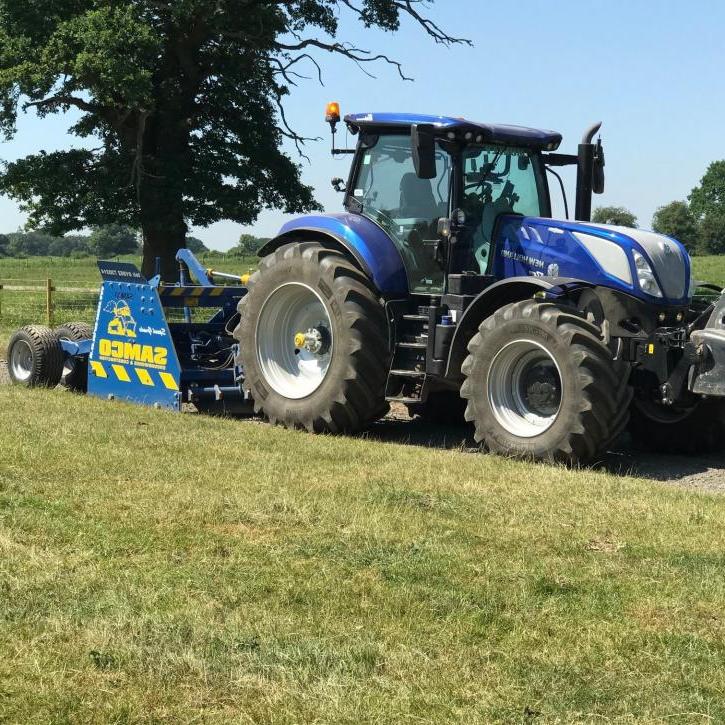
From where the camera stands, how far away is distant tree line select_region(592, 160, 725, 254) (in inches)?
3585

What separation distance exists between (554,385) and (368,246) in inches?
81.6

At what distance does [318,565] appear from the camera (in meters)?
5.50

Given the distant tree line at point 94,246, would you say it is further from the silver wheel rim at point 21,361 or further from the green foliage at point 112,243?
the silver wheel rim at point 21,361

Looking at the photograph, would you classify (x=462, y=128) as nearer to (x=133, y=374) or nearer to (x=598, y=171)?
(x=598, y=171)

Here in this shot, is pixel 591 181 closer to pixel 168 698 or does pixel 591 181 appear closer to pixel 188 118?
pixel 168 698

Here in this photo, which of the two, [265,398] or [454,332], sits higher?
[454,332]

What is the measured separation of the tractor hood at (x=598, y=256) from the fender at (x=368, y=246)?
2.72ft

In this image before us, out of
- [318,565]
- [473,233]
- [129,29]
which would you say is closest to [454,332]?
[473,233]

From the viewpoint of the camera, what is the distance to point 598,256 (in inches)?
343

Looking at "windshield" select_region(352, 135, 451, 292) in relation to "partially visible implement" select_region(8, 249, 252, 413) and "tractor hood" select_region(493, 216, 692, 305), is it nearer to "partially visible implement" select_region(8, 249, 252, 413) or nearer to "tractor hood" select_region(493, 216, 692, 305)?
"tractor hood" select_region(493, 216, 692, 305)

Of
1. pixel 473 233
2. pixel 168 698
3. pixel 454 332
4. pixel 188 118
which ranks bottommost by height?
→ pixel 168 698

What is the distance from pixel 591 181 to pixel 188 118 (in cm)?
1636

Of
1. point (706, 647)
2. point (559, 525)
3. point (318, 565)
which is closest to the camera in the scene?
point (706, 647)

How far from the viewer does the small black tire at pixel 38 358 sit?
40.2 feet
